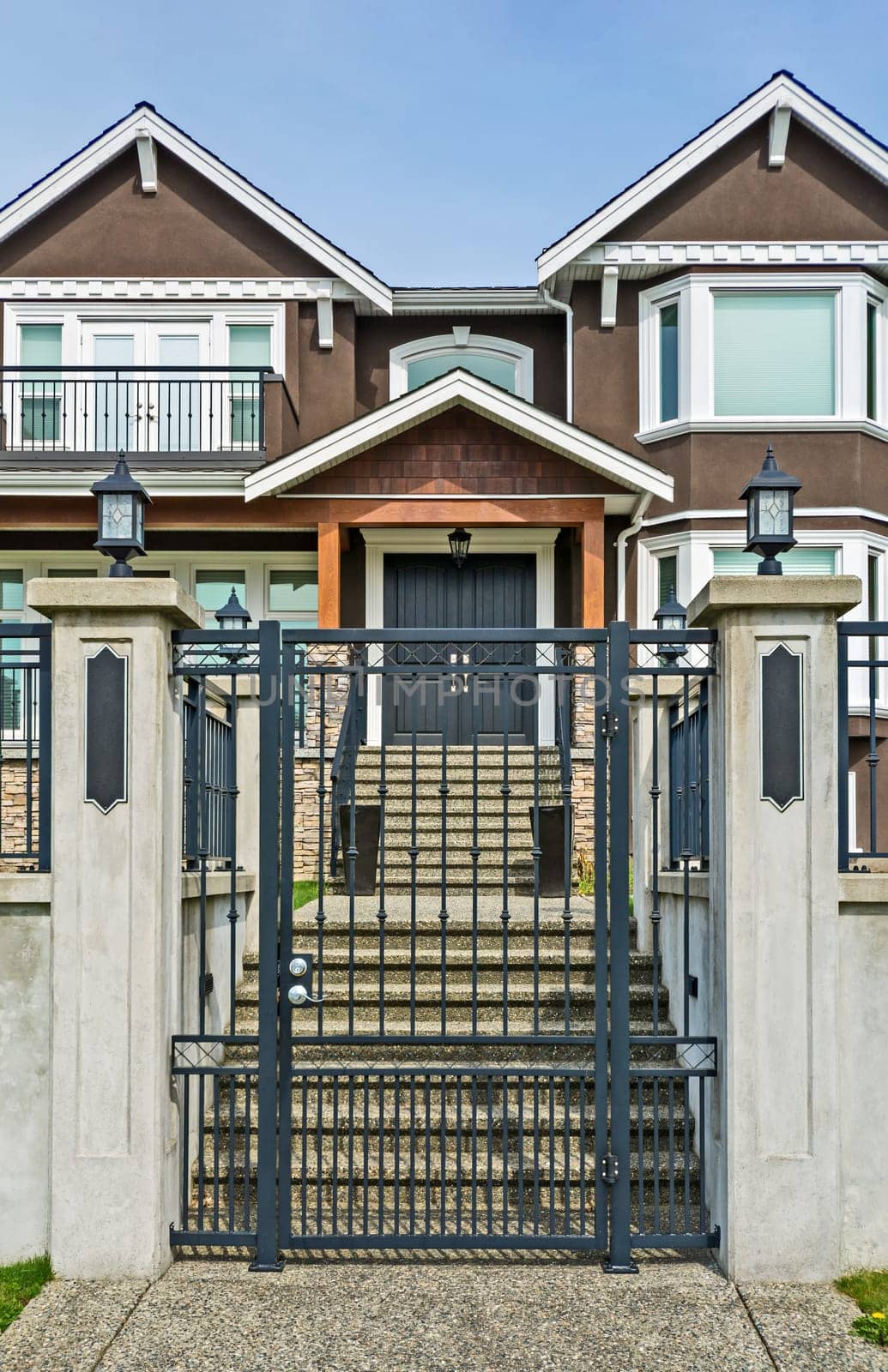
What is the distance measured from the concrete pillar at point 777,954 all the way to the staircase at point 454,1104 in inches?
11.7

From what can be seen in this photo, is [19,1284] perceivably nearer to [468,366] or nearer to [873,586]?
[873,586]

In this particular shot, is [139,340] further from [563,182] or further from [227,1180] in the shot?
[227,1180]

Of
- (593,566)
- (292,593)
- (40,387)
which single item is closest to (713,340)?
(593,566)

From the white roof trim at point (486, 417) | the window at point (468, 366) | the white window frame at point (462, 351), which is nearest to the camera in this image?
the white roof trim at point (486, 417)

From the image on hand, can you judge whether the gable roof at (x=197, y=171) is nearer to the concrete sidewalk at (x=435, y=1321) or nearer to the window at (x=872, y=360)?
the window at (x=872, y=360)

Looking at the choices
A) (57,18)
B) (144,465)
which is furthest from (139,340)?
(57,18)

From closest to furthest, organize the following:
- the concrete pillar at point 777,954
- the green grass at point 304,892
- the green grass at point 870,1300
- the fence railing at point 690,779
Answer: the green grass at point 870,1300, the concrete pillar at point 777,954, the fence railing at point 690,779, the green grass at point 304,892

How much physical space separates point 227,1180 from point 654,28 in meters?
8.60

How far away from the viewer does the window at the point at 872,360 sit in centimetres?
1383

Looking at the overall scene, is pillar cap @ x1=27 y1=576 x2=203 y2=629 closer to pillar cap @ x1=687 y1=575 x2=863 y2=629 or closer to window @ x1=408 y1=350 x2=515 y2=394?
pillar cap @ x1=687 y1=575 x2=863 y2=629

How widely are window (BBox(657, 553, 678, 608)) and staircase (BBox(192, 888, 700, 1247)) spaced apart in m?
7.30

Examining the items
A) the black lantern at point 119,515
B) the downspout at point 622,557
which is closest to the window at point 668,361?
the downspout at point 622,557

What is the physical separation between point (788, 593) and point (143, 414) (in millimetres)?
10856

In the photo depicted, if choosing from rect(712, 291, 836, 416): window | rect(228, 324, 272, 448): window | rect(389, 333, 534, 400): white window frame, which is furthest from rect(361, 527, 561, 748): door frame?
rect(712, 291, 836, 416): window
